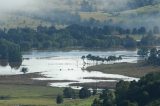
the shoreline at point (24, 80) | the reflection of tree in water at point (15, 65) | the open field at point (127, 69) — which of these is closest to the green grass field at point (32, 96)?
the shoreline at point (24, 80)

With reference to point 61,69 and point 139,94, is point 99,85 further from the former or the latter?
point 139,94

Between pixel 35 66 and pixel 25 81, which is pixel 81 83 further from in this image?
pixel 35 66

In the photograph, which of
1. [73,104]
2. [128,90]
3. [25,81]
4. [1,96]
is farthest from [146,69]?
[128,90]

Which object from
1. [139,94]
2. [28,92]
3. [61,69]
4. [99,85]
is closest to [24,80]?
[99,85]

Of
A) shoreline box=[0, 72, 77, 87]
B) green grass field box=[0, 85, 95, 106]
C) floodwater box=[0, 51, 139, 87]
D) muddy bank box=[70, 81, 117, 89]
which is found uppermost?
floodwater box=[0, 51, 139, 87]

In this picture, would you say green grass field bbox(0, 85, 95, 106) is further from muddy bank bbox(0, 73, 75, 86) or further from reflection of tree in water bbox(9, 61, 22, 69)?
reflection of tree in water bbox(9, 61, 22, 69)

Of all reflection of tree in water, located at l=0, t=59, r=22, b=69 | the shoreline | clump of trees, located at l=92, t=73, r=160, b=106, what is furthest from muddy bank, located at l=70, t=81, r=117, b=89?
clump of trees, located at l=92, t=73, r=160, b=106

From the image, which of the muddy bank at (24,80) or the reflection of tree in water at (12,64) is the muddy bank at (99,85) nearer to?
the muddy bank at (24,80)
